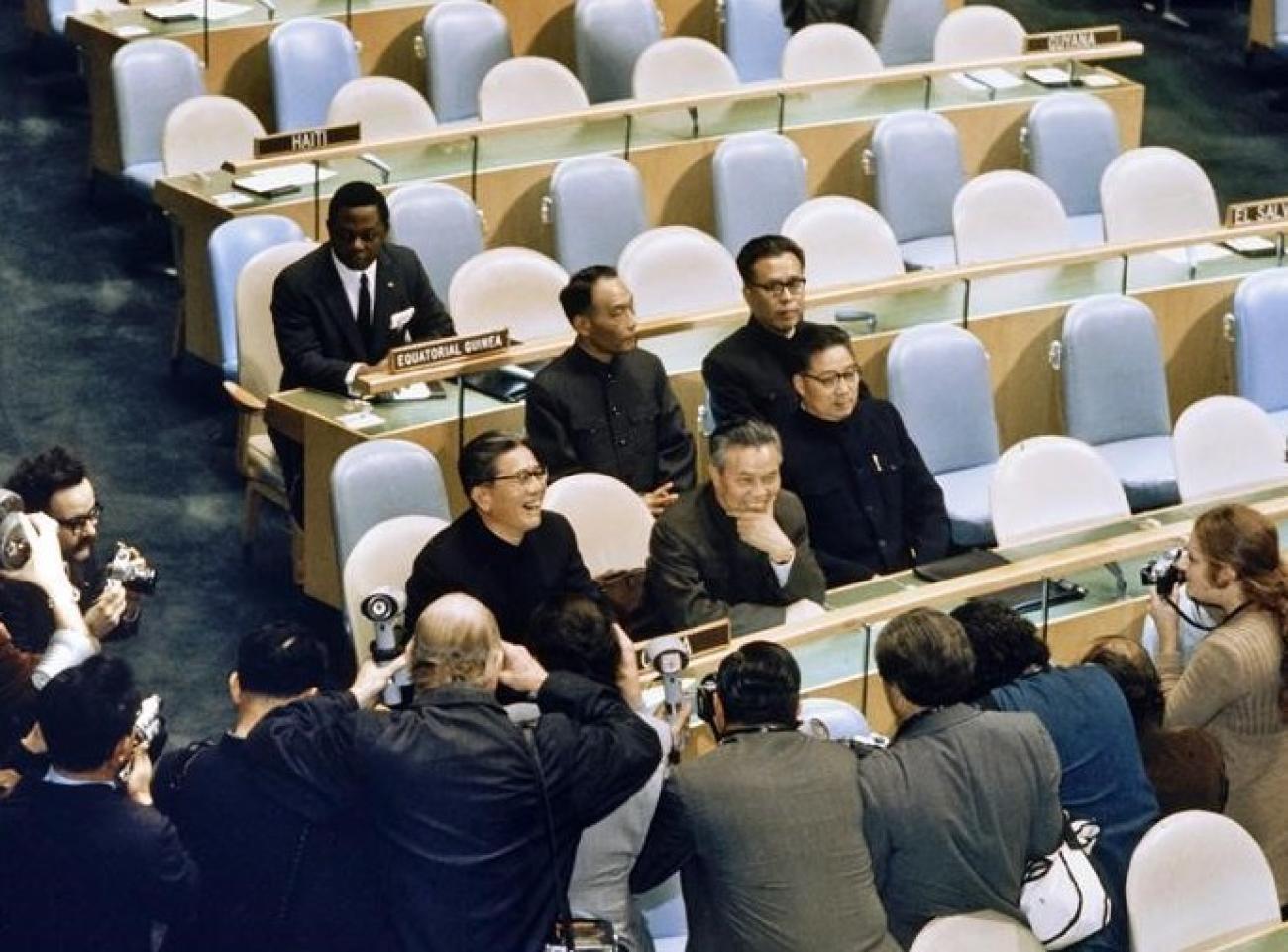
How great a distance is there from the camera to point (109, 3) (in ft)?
30.2

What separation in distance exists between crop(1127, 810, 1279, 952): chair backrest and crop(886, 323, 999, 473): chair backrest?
2409mm

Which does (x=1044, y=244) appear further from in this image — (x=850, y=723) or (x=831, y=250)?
(x=850, y=723)

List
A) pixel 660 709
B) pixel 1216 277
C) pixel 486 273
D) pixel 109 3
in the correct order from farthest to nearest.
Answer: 1. pixel 109 3
2. pixel 1216 277
3. pixel 486 273
4. pixel 660 709

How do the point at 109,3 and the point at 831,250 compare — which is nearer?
the point at 831,250

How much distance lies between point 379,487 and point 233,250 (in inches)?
57.9

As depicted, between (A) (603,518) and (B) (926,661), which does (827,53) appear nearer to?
(A) (603,518)

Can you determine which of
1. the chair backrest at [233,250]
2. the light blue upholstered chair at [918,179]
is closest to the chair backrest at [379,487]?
the chair backrest at [233,250]

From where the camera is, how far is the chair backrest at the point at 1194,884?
15.4 feet

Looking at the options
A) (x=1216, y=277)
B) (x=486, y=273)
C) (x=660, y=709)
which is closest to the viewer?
(x=660, y=709)

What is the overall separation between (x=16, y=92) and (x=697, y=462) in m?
4.00

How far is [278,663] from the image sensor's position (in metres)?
4.48

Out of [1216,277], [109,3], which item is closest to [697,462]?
[1216,277]

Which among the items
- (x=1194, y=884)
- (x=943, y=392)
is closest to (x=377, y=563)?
(x=943, y=392)

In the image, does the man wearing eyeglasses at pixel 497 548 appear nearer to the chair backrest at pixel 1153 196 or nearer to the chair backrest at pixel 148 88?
the chair backrest at pixel 148 88
